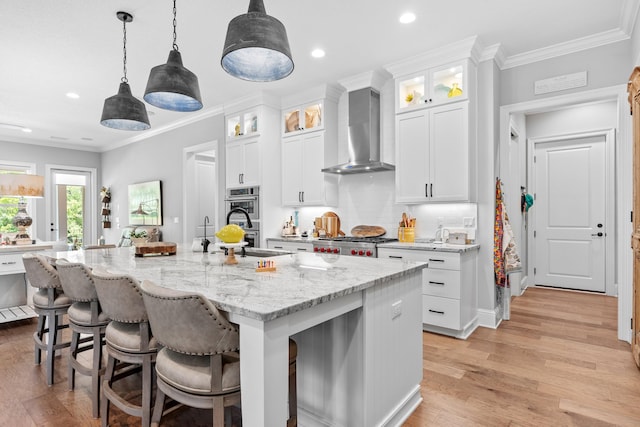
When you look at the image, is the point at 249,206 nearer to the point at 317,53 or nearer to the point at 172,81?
the point at 317,53

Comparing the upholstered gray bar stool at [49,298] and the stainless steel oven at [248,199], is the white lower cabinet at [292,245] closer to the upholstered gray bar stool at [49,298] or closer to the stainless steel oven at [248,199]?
the stainless steel oven at [248,199]

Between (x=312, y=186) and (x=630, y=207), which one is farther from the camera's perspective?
(x=312, y=186)

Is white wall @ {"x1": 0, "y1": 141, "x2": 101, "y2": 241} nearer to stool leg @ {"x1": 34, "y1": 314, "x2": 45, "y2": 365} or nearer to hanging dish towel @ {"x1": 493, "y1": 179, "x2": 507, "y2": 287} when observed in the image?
stool leg @ {"x1": 34, "y1": 314, "x2": 45, "y2": 365}

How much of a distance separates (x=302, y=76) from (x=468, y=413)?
12.7ft

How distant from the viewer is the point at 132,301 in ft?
5.60

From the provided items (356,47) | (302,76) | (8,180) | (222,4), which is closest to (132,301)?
(222,4)

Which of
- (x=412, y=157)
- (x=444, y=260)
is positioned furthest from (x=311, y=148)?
(x=444, y=260)

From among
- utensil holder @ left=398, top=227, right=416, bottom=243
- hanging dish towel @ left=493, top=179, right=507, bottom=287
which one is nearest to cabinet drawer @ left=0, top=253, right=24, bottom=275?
utensil holder @ left=398, top=227, right=416, bottom=243

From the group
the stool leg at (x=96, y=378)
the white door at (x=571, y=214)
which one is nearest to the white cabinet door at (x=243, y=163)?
the stool leg at (x=96, y=378)

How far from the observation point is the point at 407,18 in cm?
309

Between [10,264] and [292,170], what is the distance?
341 centimetres

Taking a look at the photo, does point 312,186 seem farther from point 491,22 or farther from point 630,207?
point 630,207

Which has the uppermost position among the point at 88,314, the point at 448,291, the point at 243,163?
the point at 243,163

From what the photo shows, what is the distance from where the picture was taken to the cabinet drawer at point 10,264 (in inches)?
148
